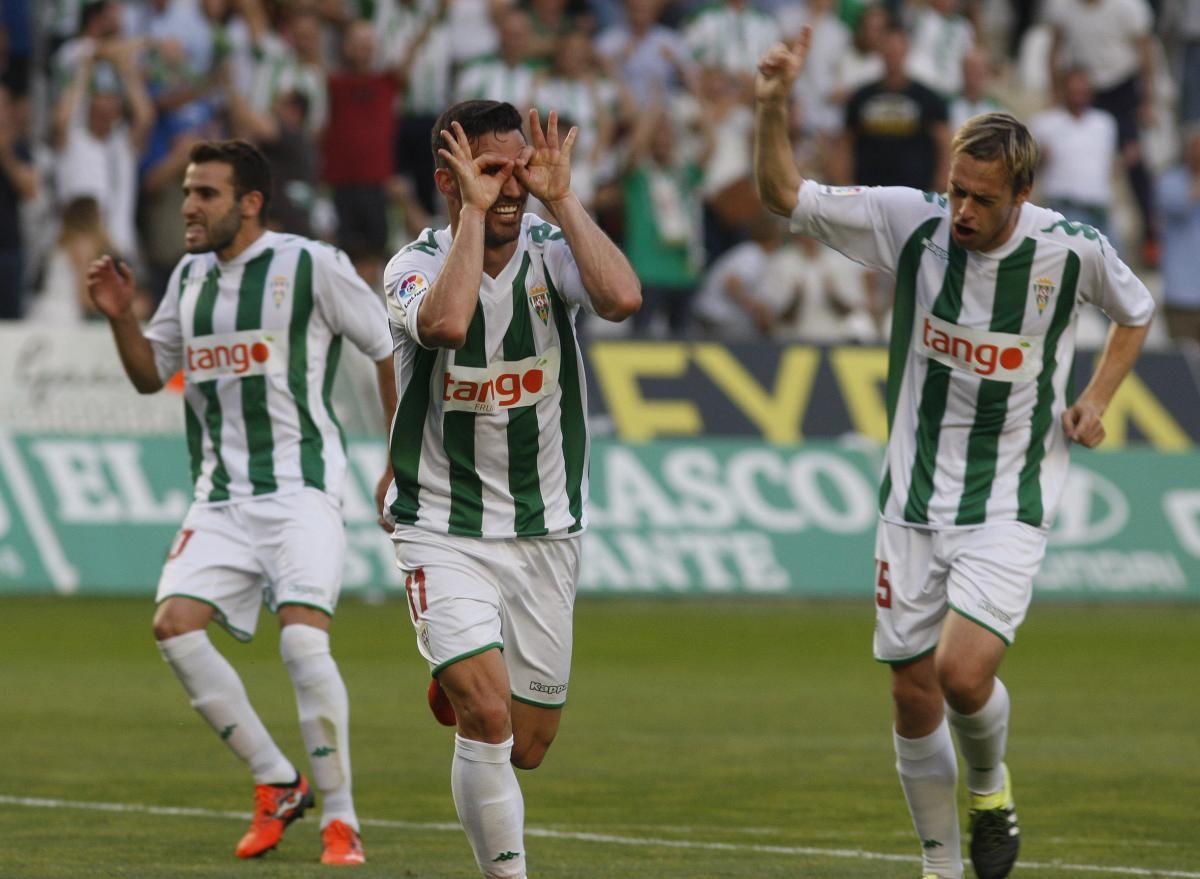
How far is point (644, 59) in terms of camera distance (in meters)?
21.0

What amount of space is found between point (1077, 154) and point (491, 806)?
15883 millimetres

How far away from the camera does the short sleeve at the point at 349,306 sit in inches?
348

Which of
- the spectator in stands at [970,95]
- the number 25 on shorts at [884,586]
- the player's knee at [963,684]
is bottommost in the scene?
the spectator in stands at [970,95]

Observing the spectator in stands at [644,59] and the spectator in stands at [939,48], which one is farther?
the spectator in stands at [939,48]

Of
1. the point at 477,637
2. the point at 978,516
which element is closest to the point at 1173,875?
the point at 978,516

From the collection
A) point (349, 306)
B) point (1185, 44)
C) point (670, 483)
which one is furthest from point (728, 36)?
point (349, 306)

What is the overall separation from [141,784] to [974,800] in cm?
407

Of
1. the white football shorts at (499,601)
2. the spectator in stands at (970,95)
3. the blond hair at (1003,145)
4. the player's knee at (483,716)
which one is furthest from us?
the spectator in stands at (970,95)

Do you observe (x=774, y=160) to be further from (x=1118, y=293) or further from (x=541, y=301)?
(x=1118, y=293)

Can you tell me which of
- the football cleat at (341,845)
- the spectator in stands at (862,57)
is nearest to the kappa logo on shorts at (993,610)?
the football cleat at (341,845)

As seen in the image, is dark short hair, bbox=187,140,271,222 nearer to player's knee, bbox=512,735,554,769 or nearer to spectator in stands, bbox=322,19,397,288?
player's knee, bbox=512,735,554,769

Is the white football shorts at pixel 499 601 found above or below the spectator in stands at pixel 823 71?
above

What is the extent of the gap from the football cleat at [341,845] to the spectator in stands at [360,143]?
39.2ft

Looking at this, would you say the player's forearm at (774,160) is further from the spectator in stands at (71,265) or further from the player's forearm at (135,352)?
the spectator in stands at (71,265)
